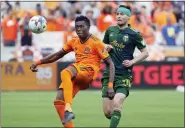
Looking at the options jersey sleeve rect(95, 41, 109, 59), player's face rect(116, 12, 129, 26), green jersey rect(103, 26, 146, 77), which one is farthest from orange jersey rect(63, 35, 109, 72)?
player's face rect(116, 12, 129, 26)

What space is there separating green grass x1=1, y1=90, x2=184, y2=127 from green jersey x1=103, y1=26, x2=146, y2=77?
3.22m

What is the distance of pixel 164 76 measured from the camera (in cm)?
2464

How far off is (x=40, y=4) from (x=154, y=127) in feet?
44.3

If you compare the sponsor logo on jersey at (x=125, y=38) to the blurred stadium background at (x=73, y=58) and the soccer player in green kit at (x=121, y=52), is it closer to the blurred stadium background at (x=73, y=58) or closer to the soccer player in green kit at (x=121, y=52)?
the soccer player in green kit at (x=121, y=52)

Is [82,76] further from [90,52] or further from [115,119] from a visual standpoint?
[115,119]

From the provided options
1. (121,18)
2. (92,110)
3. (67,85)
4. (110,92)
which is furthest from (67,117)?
(92,110)

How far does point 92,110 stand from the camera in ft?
60.2

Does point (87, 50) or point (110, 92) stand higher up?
point (87, 50)

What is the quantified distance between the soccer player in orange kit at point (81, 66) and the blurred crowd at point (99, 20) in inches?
531

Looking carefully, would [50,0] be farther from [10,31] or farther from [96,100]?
[96,100]

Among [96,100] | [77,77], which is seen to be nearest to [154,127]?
[77,77]

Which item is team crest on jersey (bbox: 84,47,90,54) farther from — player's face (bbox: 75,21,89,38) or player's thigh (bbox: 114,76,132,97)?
player's thigh (bbox: 114,76,132,97)

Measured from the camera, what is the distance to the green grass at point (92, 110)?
15.5m

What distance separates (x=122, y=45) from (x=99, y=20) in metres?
14.1
